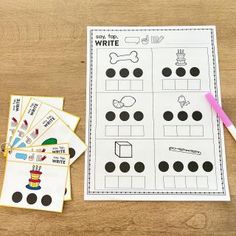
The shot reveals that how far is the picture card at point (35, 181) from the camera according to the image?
2.15ft

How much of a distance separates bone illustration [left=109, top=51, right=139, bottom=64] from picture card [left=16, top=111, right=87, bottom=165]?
0.59ft

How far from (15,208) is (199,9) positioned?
606mm

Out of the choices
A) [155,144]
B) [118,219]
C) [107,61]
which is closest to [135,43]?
[107,61]

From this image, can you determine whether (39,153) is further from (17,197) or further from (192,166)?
(192,166)

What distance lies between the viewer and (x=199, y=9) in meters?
0.76

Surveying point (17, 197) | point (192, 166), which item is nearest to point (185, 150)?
point (192, 166)

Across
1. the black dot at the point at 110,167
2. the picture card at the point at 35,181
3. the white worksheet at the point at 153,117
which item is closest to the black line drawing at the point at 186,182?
the white worksheet at the point at 153,117

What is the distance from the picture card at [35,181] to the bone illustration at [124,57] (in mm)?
241

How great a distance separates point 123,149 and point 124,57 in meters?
0.21

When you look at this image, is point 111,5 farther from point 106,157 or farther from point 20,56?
point 106,157

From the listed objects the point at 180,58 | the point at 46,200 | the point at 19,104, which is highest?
the point at 180,58

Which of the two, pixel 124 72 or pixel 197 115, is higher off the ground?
pixel 124 72

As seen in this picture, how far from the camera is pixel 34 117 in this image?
70 centimetres

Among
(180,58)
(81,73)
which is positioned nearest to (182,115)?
(180,58)
